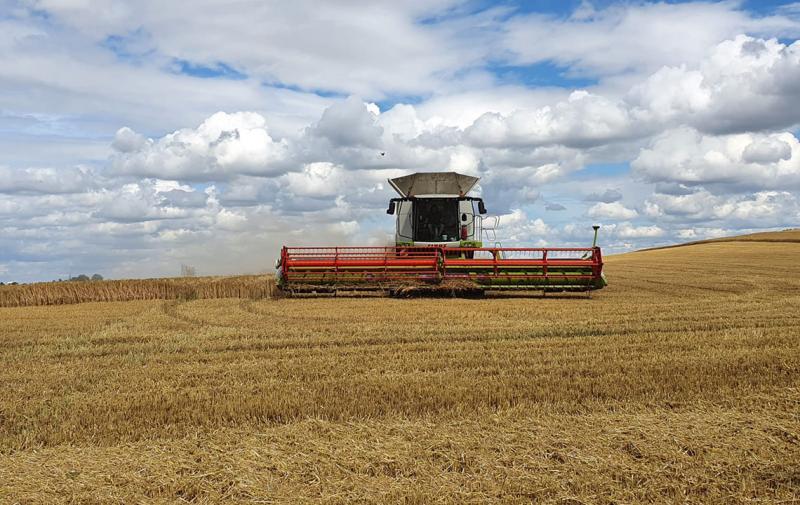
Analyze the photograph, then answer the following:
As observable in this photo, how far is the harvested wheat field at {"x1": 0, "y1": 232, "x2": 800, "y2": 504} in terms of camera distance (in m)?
4.10

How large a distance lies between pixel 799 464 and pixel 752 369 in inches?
105

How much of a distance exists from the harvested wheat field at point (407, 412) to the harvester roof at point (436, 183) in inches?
241

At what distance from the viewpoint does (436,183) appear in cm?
1625

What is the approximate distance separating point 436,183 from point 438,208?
0.59 m

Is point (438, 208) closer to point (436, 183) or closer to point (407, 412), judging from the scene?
point (436, 183)

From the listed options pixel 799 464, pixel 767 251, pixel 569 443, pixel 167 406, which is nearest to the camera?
pixel 799 464

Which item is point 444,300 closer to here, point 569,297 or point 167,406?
point 569,297

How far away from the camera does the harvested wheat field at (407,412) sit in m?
4.10

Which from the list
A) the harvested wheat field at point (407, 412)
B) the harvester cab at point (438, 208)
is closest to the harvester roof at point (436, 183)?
the harvester cab at point (438, 208)

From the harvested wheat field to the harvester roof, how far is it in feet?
20.1

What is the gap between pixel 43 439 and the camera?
16.5 ft

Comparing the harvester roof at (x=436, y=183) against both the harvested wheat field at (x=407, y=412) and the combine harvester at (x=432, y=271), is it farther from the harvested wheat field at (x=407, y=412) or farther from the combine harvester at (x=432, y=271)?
the harvested wheat field at (x=407, y=412)

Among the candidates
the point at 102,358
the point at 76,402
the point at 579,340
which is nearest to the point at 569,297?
the point at 579,340

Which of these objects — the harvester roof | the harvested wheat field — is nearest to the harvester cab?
the harvester roof
